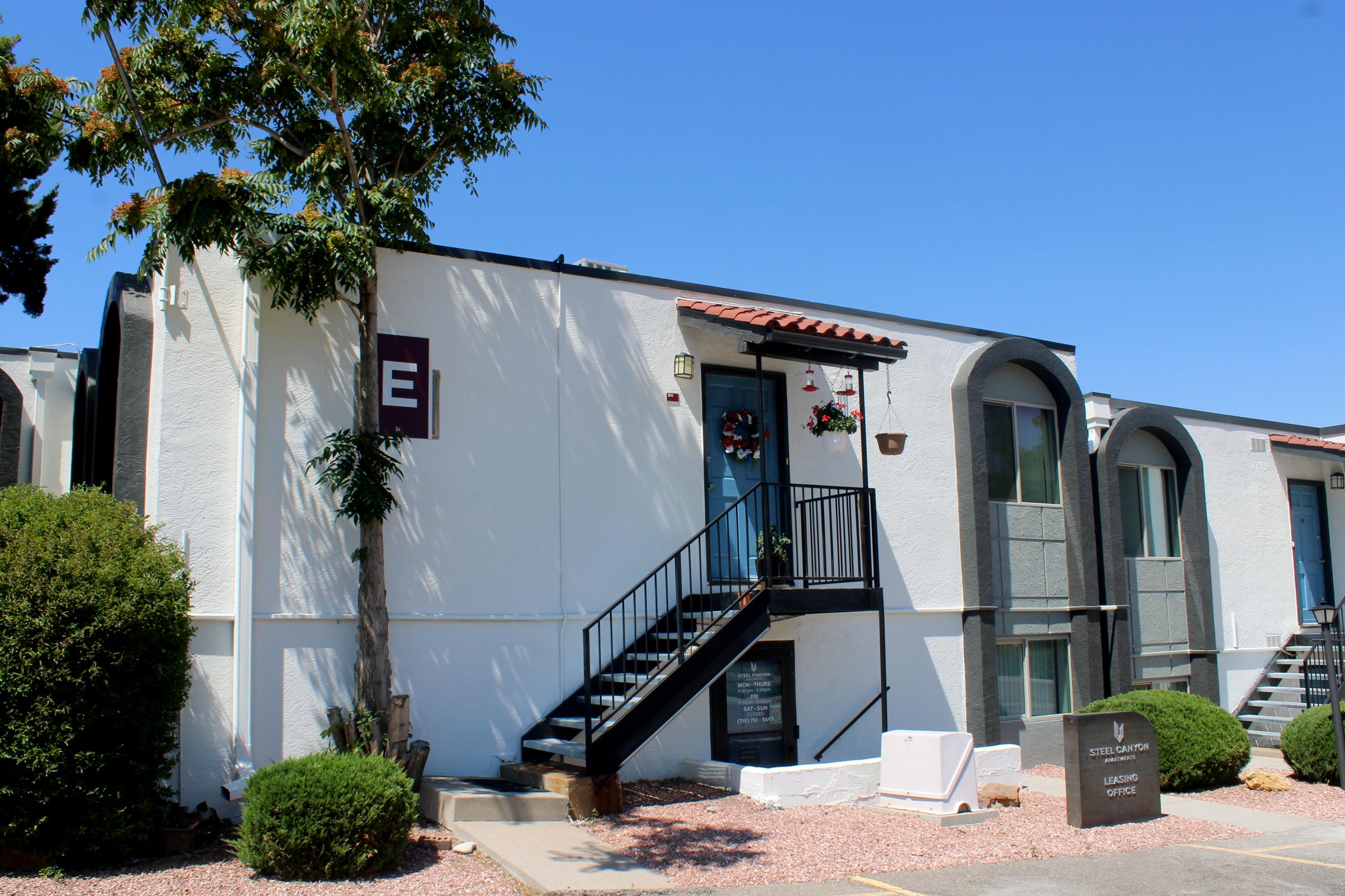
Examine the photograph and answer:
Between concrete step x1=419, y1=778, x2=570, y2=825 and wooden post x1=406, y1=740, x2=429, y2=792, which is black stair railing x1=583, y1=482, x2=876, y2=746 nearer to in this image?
concrete step x1=419, y1=778, x2=570, y2=825

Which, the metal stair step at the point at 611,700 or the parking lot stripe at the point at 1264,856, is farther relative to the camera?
the metal stair step at the point at 611,700

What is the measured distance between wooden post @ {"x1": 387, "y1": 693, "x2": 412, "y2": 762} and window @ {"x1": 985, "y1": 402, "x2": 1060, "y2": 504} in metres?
7.66

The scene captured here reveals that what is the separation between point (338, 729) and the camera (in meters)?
8.67

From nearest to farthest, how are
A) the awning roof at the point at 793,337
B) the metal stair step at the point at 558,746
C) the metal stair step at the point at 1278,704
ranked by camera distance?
the metal stair step at the point at 558,746 → the awning roof at the point at 793,337 → the metal stair step at the point at 1278,704

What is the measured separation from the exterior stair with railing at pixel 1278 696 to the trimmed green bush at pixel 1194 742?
143 inches

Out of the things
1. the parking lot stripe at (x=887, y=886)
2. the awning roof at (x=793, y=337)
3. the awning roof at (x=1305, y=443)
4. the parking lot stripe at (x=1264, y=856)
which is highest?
the awning roof at (x=793, y=337)

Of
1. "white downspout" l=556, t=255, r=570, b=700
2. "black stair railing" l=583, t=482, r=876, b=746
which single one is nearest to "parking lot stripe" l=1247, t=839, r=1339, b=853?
"black stair railing" l=583, t=482, r=876, b=746

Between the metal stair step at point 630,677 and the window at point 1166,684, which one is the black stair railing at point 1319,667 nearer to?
the window at point 1166,684

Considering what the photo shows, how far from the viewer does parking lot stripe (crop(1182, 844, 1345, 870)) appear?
25.7 ft

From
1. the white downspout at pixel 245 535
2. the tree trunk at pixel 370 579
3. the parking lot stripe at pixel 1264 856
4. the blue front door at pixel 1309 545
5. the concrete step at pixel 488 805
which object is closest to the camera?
the parking lot stripe at pixel 1264 856

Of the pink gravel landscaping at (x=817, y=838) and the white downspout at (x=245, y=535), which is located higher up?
the white downspout at (x=245, y=535)

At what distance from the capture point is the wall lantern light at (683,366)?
11.1m

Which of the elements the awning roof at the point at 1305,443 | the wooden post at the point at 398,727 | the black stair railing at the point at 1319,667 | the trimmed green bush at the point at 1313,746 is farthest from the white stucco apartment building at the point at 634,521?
the awning roof at the point at 1305,443

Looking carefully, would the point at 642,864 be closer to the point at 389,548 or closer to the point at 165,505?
the point at 389,548
